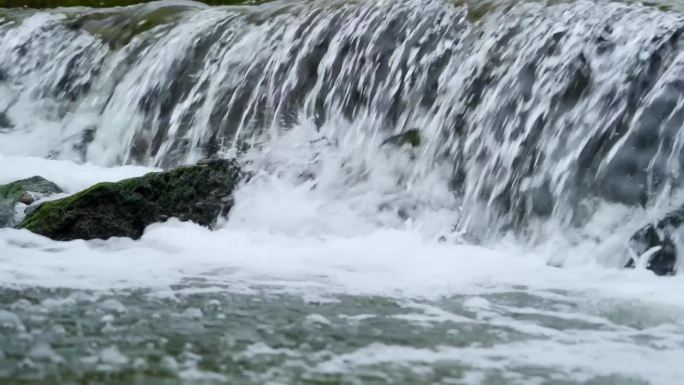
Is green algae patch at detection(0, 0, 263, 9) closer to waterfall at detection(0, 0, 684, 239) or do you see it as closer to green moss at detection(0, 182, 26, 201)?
waterfall at detection(0, 0, 684, 239)

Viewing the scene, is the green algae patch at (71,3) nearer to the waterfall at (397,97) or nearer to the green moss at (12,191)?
the waterfall at (397,97)

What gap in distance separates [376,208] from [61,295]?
287 centimetres

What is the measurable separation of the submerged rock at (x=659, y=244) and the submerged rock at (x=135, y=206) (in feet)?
8.83

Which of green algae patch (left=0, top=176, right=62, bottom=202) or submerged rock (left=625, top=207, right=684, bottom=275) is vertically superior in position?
submerged rock (left=625, top=207, right=684, bottom=275)

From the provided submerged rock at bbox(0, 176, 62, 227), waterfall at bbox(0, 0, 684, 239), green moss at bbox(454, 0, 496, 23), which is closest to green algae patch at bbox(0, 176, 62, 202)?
submerged rock at bbox(0, 176, 62, 227)

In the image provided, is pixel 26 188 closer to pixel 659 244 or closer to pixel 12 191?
pixel 12 191

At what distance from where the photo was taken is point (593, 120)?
654 centimetres

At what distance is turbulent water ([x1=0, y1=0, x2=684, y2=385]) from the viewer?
390cm

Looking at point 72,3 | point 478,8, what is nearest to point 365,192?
point 478,8

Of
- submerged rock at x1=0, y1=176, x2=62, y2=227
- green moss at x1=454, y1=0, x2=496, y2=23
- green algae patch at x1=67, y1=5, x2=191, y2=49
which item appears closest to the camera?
submerged rock at x1=0, y1=176, x2=62, y2=227

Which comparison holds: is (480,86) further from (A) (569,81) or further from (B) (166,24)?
(B) (166,24)

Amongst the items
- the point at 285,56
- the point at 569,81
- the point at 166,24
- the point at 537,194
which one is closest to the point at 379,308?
the point at 537,194

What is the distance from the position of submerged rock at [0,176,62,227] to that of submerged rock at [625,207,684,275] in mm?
3899

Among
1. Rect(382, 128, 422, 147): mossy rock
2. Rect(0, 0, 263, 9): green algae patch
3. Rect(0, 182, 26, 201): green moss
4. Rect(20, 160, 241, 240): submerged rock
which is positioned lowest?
Rect(0, 182, 26, 201): green moss
